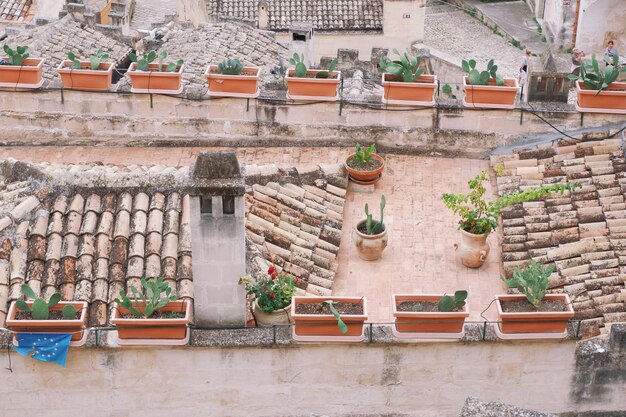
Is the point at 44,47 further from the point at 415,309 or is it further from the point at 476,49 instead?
the point at 476,49

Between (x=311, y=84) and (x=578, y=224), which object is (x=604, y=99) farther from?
(x=311, y=84)

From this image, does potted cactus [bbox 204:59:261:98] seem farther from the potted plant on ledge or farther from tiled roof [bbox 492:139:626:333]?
the potted plant on ledge

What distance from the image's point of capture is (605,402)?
13.4 metres

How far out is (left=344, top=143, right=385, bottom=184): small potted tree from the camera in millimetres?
17688

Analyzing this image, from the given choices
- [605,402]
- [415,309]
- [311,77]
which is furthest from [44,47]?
[605,402]

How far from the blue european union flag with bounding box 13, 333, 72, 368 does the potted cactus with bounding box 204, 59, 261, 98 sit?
7107 mm

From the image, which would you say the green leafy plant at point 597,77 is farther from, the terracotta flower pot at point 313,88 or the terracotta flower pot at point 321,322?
the terracotta flower pot at point 321,322

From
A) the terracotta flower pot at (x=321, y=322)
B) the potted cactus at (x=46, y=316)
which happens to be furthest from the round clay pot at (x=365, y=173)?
the potted cactus at (x=46, y=316)

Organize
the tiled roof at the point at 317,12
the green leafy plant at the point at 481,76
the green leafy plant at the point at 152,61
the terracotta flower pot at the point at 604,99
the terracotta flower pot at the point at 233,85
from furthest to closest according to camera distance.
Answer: the tiled roof at the point at 317,12, the green leafy plant at the point at 152,61, the terracotta flower pot at the point at 233,85, the green leafy plant at the point at 481,76, the terracotta flower pot at the point at 604,99

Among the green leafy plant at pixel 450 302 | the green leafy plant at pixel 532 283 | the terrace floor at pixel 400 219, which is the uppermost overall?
the green leafy plant at pixel 532 283

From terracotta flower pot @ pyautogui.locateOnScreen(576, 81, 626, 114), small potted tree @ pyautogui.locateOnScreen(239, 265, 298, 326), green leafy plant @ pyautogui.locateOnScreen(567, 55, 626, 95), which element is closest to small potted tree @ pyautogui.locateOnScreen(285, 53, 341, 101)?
→ green leafy plant @ pyautogui.locateOnScreen(567, 55, 626, 95)

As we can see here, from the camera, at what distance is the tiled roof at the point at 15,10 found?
39.9 metres

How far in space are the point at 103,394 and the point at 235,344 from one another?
5.94 feet

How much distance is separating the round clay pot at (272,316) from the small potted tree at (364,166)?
494cm
